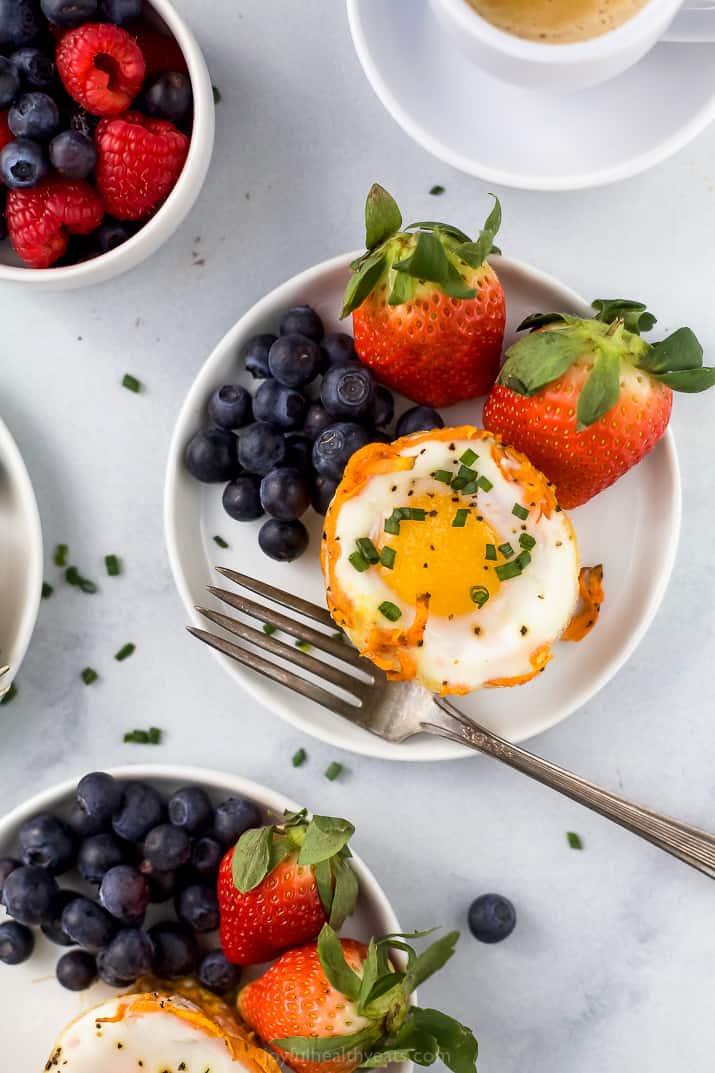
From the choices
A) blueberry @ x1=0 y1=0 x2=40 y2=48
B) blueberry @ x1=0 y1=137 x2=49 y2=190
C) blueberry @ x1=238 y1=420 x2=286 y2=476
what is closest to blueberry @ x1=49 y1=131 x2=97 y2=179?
blueberry @ x1=0 y1=137 x2=49 y2=190

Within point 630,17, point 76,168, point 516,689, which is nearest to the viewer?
point 630,17

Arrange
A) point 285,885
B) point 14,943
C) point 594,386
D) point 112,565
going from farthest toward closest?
point 112,565
point 14,943
point 285,885
point 594,386

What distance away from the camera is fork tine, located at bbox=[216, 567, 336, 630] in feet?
4.52

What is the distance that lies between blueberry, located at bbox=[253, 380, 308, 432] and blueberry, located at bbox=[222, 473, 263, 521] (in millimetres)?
81

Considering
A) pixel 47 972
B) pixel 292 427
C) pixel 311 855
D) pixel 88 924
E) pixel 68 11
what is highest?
pixel 68 11

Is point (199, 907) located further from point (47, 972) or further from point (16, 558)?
point (16, 558)

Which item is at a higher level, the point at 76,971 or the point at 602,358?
the point at 602,358

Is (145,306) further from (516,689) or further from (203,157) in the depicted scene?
(516,689)

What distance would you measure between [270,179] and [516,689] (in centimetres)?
76

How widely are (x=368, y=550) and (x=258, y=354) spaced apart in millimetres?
323

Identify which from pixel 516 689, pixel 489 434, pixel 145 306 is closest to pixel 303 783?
pixel 516 689

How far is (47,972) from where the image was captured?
143 centimetres

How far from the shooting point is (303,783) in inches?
58.1

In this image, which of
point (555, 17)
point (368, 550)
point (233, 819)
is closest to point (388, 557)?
point (368, 550)
